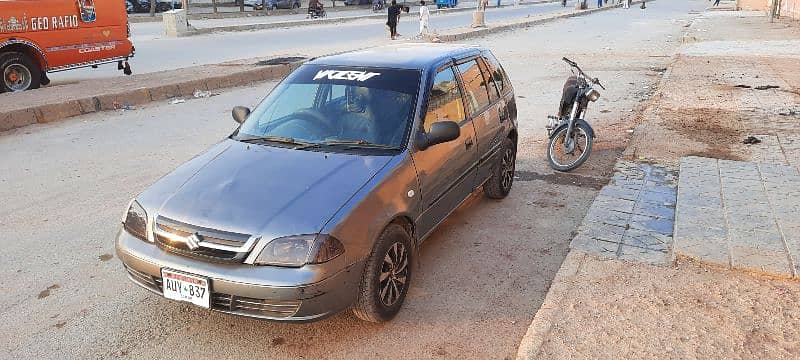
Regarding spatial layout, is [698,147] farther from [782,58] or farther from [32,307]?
[782,58]

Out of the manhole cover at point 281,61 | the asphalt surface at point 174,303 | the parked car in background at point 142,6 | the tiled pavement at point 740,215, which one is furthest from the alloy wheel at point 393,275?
the parked car in background at point 142,6

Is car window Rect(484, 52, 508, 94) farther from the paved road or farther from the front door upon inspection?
the paved road

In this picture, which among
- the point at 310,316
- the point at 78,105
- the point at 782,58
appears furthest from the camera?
the point at 782,58

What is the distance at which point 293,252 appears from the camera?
313cm

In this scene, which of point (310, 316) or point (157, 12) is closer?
point (310, 316)

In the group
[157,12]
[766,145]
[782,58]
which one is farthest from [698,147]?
[157,12]

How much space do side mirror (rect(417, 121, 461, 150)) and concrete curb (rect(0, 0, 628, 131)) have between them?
821 centimetres

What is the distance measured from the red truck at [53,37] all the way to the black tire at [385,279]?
1144cm

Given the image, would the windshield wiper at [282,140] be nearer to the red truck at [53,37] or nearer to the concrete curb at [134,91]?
the concrete curb at [134,91]

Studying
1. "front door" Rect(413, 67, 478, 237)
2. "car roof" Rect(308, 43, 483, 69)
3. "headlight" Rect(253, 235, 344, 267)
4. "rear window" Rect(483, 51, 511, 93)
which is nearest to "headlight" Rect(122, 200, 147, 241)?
"headlight" Rect(253, 235, 344, 267)

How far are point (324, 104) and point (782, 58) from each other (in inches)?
648

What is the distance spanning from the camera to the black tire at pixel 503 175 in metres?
5.68

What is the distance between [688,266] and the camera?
4.10m

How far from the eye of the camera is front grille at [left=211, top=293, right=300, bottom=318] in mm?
3156
